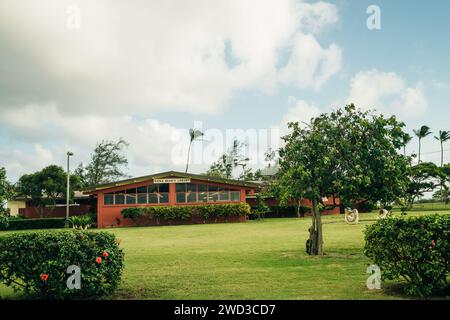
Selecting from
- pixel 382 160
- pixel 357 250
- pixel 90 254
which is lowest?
pixel 357 250

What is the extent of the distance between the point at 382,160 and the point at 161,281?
6399 millimetres

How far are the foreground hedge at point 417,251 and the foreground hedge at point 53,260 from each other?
4.72 m

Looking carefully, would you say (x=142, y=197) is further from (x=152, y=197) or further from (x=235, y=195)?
(x=235, y=195)

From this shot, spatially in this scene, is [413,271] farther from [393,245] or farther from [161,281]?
[161,281]

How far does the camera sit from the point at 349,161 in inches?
442

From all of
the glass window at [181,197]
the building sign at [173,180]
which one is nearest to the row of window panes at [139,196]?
the building sign at [173,180]

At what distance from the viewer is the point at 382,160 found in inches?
432

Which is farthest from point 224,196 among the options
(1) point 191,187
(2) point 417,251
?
(2) point 417,251

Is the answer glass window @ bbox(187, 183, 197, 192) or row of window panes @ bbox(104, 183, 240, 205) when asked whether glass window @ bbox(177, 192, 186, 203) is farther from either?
glass window @ bbox(187, 183, 197, 192)

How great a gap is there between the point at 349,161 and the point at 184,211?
23.3 m

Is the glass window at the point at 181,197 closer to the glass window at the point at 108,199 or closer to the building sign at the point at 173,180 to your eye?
the building sign at the point at 173,180
